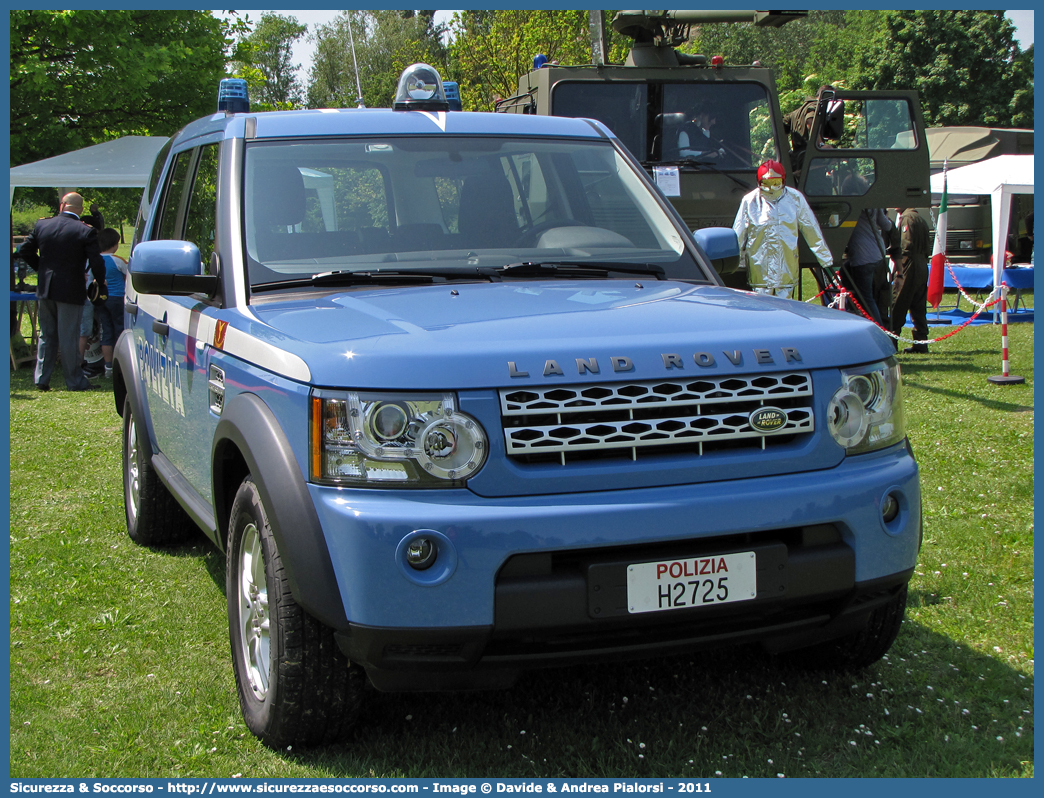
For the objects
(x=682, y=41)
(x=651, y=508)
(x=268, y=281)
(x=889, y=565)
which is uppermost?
(x=682, y=41)

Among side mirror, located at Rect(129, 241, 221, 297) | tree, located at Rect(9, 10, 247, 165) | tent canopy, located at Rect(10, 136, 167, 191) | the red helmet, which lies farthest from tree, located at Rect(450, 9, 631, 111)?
side mirror, located at Rect(129, 241, 221, 297)

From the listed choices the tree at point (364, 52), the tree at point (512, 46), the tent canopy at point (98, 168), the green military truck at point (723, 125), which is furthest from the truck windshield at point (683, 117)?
the tree at point (364, 52)

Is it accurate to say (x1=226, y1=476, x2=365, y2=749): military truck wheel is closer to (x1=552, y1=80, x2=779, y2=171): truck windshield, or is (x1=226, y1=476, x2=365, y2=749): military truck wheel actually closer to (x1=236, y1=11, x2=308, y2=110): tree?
(x1=552, y1=80, x2=779, y2=171): truck windshield

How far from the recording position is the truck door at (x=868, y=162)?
10.6 meters

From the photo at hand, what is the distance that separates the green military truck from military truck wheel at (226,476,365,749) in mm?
7063

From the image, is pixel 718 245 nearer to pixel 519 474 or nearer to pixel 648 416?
pixel 648 416

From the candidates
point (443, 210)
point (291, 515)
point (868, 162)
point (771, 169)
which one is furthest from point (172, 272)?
point (868, 162)

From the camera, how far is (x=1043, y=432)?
302 inches

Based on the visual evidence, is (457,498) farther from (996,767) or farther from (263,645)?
(996,767)

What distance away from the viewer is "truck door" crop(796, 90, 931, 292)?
1055cm

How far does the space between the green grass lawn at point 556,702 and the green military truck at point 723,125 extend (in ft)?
17.9

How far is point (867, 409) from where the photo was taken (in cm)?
301

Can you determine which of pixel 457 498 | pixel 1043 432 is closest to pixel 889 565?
pixel 457 498

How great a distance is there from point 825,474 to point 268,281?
1.93 m
